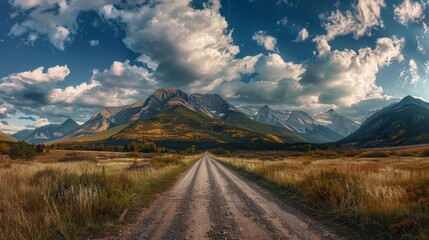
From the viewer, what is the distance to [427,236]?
720 cm

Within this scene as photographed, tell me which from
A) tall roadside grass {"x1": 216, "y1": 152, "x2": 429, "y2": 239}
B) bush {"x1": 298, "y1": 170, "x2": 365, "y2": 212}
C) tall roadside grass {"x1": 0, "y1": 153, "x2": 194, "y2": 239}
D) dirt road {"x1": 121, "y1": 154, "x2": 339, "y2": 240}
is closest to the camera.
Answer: tall roadside grass {"x1": 0, "y1": 153, "x2": 194, "y2": 239}

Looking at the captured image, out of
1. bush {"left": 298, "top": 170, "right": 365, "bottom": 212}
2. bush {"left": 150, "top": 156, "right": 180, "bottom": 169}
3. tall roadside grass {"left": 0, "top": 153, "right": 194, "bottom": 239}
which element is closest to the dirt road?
tall roadside grass {"left": 0, "top": 153, "right": 194, "bottom": 239}

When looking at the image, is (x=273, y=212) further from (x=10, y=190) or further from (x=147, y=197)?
(x=10, y=190)

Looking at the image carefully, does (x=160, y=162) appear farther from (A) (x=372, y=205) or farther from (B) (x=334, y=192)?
(A) (x=372, y=205)

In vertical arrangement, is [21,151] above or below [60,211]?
above

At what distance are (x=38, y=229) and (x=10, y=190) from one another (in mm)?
5137

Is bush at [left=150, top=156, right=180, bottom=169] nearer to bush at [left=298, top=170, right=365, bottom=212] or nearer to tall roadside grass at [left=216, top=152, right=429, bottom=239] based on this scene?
bush at [left=298, top=170, right=365, bottom=212]

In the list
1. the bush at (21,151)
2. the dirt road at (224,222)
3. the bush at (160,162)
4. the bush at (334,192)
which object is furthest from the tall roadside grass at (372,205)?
the bush at (21,151)

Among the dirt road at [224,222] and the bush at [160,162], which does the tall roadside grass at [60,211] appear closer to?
the dirt road at [224,222]

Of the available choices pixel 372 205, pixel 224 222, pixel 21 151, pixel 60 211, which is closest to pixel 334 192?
pixel 372 205

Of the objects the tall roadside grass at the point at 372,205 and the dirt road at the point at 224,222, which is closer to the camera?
the tall roadside grass at the point at 372,205

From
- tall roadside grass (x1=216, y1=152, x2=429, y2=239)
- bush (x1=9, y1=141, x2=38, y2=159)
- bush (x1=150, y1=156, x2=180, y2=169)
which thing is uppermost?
bush (x1=9, y1=141, x2=38, y2=159)

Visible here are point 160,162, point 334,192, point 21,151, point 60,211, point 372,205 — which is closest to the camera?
point 60,211

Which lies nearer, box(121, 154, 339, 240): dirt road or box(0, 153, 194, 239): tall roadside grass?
box(0, 153, 194, 239): tall roadside grass
